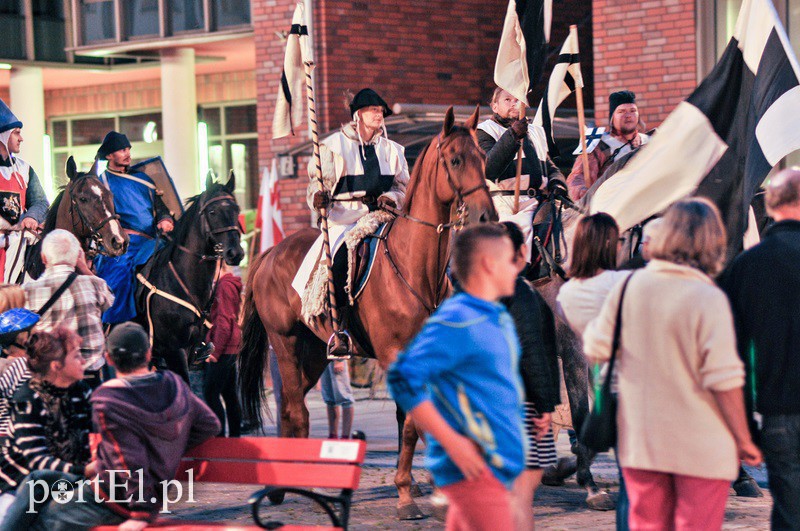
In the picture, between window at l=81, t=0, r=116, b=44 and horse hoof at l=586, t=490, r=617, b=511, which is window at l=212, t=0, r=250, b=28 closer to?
window at l=81, t=0, r=116, b=44

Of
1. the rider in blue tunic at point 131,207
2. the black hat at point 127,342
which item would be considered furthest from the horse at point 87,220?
the black hat at point 127,342

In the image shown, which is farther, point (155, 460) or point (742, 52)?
point (742, 52)

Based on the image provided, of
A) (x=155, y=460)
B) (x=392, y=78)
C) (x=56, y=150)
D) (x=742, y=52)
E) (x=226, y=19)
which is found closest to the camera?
(x=155, y=460)

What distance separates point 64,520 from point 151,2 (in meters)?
16.6

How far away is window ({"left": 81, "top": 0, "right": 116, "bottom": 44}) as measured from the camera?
73.4 ft

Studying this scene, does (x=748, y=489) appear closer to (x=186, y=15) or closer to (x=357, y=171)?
(x=357, y=171)

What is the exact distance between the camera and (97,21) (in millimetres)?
22562

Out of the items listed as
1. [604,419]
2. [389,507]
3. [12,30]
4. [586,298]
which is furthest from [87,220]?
[12,30]

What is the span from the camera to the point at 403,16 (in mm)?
19266

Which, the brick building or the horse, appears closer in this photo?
the horse

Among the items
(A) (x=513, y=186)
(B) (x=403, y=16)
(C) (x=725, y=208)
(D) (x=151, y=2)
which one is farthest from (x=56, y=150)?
(C) (x=725, y=208)

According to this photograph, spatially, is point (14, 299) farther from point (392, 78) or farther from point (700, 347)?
point (392, 78)

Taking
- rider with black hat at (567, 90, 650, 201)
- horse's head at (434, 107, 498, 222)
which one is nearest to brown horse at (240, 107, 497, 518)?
horse's head at (434, 107, 498, 222)

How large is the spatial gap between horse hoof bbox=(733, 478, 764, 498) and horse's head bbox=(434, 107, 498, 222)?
102 inches
